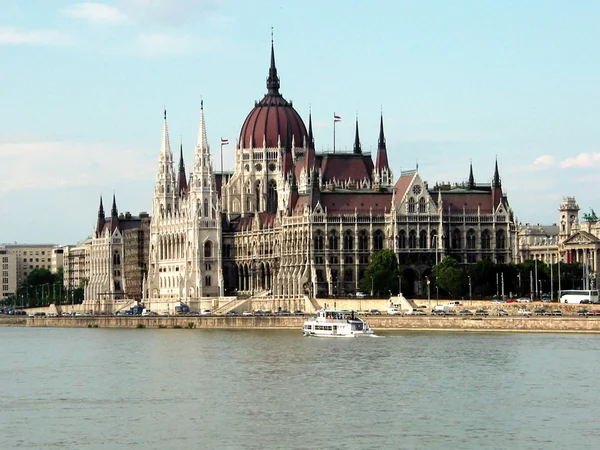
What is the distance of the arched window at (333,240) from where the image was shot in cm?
16975

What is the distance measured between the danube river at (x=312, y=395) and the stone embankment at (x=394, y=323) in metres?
2.99

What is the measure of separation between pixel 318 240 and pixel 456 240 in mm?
14814

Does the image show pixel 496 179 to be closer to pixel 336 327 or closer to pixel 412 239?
pixel 412 239

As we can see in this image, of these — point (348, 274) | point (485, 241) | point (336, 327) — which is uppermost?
point (485, 241)

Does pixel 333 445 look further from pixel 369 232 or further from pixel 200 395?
pixel 369 232

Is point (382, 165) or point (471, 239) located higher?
point (382, 165)

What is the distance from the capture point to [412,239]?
561 ft

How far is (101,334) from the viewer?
150 m

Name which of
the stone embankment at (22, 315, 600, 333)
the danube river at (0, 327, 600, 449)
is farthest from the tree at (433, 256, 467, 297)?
the danube river at (0, 327, 600, 449)

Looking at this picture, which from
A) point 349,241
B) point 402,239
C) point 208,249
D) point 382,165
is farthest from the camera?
point 208,249

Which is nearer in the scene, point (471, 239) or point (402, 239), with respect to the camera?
point (402, 239)

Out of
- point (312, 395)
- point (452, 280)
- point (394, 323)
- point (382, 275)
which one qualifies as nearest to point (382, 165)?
point (382, 275)

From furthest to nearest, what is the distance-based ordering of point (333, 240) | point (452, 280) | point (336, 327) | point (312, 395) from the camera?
point (333, 240) → point (452, 280) → point (336, 327) → point (312, 395)

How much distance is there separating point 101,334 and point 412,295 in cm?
3279
